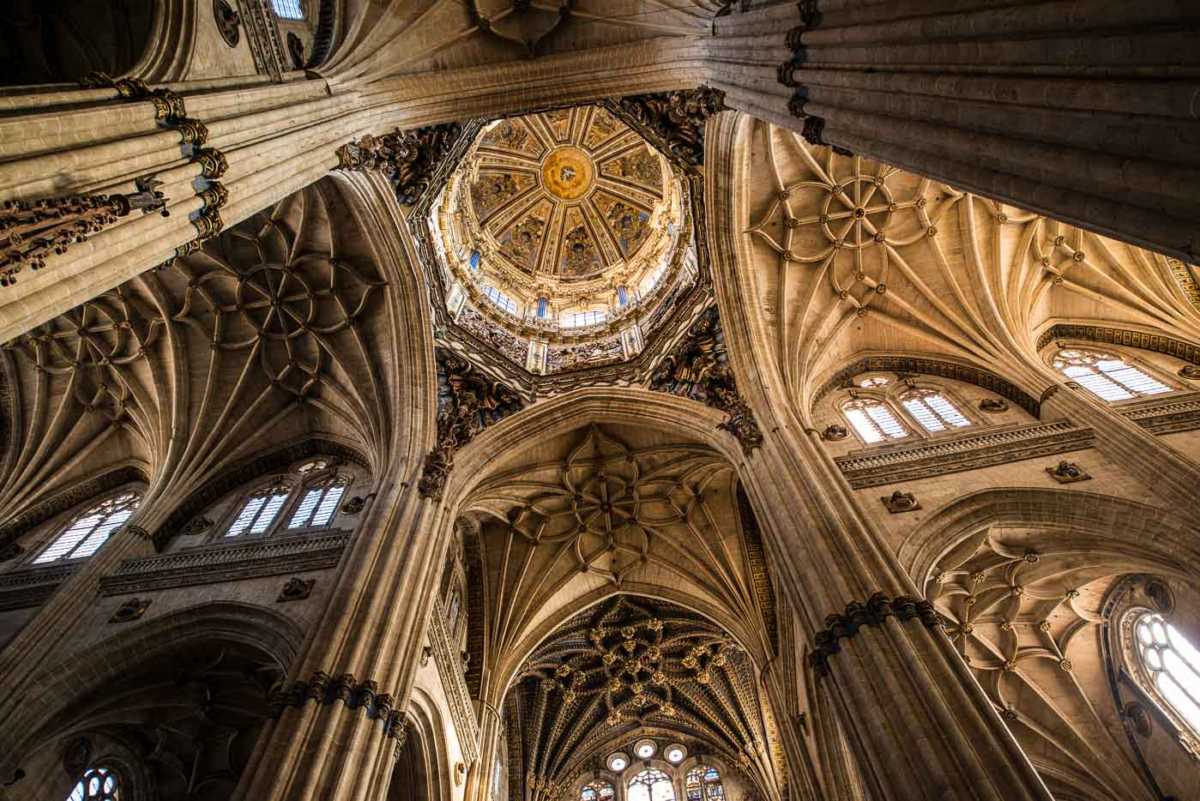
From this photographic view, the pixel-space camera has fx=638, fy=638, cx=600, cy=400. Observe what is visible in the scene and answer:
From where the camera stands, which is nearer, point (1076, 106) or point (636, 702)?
point (1076, 106)

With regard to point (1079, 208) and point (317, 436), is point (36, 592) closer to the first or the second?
point (317, 436)

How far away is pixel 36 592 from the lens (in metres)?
10.6

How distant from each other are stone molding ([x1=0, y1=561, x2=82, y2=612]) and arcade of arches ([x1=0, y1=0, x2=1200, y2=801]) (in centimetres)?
6

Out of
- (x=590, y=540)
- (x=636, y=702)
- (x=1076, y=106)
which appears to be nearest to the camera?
(x=1076, y=106)

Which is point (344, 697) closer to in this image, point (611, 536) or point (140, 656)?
point (140, 656)

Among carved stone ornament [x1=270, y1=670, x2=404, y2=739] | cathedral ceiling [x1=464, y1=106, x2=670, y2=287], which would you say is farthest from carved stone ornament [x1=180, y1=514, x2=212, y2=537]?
cathedral ceiling [x1=464, y1=106, x2=670, y2=287]

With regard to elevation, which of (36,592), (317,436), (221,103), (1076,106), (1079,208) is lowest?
(1079,208)

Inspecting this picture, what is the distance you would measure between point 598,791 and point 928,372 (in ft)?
46.6

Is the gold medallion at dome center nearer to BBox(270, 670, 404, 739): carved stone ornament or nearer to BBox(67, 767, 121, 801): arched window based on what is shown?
BBox(270, 670, 404, 739): carved stone ornament

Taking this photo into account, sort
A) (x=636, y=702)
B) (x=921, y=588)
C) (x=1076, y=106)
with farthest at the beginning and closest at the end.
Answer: (x=636, y=702), (x=921, y=588), (x=1076, y=106)

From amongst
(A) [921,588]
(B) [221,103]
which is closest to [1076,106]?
(A) [921,588]

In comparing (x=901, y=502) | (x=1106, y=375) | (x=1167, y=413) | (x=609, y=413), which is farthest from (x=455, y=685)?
(x=1106, y=375)

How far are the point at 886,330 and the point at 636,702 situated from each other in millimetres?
12400

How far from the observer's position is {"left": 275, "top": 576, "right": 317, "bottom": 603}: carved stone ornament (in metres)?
9.95
